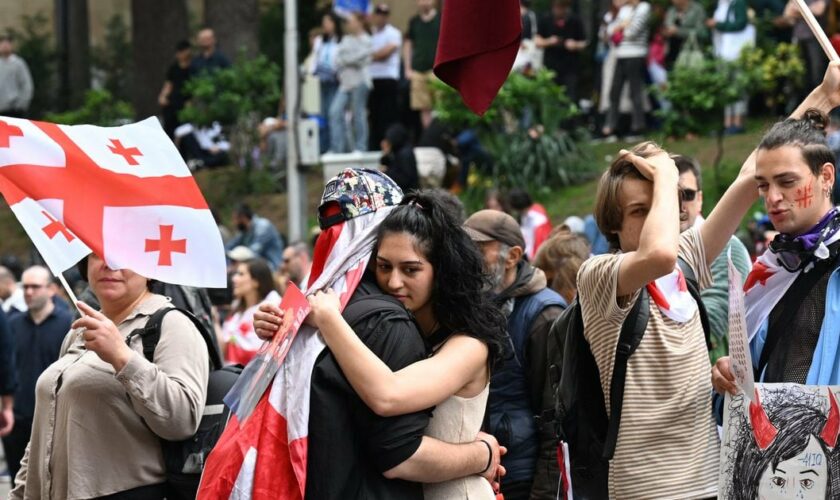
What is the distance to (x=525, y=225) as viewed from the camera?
1352cm

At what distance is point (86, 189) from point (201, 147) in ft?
56.0

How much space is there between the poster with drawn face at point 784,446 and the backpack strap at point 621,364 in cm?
35

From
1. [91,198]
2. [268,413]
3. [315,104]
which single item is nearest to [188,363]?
[91,198]

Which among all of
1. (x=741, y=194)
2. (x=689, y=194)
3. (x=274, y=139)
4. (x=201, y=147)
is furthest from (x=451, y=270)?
(x=201, y=147)

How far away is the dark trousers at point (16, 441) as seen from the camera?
35.1 ft

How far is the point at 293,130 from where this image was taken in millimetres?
18266

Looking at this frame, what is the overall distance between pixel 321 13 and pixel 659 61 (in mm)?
10263

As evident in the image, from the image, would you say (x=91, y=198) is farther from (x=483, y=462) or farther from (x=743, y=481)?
(x=743, y=481)

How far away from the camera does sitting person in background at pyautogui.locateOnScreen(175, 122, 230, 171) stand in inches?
870

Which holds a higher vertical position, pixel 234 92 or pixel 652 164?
pixel 652 164

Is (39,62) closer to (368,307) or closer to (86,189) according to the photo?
(86,189)

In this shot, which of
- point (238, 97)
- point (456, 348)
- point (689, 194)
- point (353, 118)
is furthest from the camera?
point (238, 97)

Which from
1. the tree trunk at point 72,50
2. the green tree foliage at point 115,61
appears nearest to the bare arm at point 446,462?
the tree trunk at point 72,50

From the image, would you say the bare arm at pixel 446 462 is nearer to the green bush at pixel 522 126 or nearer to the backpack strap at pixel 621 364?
the backpack strap at pixel 621 364
